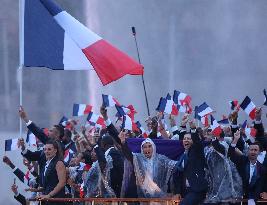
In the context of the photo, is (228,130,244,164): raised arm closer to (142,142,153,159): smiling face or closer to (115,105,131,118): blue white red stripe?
(142,142,153,159): smiling face

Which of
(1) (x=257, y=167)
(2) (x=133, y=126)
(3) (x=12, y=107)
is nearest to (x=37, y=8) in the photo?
(2) (x=133, y=126)

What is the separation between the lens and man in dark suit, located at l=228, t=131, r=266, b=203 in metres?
12.1

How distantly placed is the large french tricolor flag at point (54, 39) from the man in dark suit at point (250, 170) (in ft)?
7.37

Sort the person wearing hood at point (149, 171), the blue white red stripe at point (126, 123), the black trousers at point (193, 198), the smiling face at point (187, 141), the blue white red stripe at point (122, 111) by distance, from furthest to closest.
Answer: the blue white red stripe at point (122, 111) → the blue white red stripe at point (126, 123) → the person wearing hood at point (149, 171) → the smiling face at point (187, 141) → the black trousers at point (193, 198)

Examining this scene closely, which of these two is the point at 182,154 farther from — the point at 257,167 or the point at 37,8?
the point at 37,8

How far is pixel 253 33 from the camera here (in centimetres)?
2395

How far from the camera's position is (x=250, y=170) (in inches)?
481

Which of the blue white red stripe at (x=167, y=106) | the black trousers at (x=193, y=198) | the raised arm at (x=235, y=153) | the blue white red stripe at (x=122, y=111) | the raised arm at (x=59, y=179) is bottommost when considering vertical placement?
the black trousers at (x=193, y=198)

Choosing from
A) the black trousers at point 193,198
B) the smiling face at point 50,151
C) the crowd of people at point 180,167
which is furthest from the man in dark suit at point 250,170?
the smiling face at point 50,151

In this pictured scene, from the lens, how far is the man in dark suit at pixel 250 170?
12.1 metres

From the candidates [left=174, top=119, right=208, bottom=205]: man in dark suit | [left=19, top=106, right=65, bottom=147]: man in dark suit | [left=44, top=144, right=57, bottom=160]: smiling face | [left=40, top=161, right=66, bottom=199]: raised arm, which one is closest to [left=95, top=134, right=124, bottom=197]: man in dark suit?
[left=19, top=106, right=65, bottom=147]: man in dark suit

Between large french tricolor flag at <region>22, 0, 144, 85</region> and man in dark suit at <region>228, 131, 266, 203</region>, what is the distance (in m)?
2.25

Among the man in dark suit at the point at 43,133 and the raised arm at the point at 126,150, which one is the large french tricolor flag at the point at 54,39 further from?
the raised arm at the point at 126,150

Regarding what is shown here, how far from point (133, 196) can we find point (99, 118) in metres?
4.07
